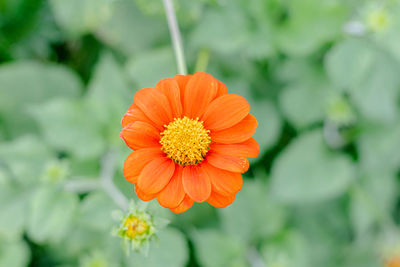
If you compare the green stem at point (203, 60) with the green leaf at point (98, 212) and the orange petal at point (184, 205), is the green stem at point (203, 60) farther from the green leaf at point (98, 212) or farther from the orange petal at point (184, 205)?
the orange petal at point (184, 205)

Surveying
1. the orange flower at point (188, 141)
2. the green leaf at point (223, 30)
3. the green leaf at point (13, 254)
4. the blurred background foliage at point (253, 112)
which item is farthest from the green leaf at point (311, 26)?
the green leaf at point (13, 254)

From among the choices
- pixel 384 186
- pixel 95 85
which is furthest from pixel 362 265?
pixel 95 85

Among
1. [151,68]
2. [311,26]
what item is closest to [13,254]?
[151,68]

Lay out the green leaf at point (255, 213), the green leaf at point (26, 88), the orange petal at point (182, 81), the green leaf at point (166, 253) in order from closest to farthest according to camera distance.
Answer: the orange petal at point (182, 81)
the green leaf at point (166, 253)
the green leaf at point (255, 213)
the green leaf at point (26, 88)

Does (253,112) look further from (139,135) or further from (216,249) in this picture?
(139,135)

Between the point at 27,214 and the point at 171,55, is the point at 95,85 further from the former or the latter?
the point at 27,214

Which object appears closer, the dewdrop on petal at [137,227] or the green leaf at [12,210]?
the dewdrop on petal at [137,227]

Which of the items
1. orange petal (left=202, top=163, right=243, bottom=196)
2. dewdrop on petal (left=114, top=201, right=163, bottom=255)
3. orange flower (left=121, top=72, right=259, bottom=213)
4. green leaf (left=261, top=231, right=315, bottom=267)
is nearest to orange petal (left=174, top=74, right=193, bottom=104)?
orange flower (left=121, top=72, right=259, bottom=213)
